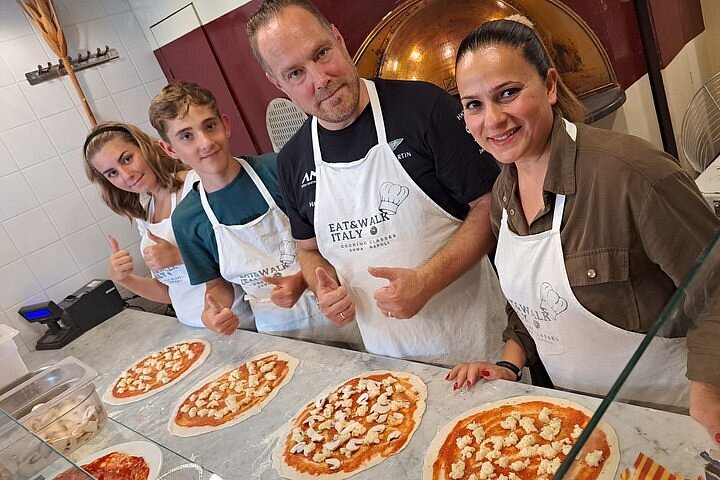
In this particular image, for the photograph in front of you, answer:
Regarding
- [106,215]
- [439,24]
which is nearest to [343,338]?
A: [439,24]

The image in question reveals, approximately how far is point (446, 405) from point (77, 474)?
2.66ft

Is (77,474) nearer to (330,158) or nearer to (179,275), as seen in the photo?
(330,158)

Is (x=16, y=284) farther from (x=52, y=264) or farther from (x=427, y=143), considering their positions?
(x=427, y=143)

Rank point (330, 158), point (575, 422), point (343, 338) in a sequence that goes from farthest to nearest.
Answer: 1. point (343, 338)
2. point (330, 158)
3. point (575, 422)

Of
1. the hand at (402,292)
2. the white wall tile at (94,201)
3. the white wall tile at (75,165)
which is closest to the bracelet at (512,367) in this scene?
the hand at (402,292)

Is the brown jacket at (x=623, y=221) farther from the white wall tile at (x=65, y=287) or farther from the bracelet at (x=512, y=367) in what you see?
the white wall tile at (x=65, y=287)

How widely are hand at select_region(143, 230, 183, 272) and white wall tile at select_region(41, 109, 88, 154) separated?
1.62 metres

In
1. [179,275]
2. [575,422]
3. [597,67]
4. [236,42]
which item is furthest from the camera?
[236,42]

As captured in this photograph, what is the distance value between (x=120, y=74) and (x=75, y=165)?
2.33 ft

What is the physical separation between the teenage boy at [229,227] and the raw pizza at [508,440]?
82cm

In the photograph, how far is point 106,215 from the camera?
3.56m

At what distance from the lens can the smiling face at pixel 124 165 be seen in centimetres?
219

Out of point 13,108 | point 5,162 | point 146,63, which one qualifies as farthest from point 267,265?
point 146,63

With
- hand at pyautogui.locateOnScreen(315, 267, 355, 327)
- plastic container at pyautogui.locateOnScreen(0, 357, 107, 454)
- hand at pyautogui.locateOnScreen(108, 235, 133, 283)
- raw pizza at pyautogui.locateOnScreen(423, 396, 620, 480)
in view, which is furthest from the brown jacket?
hand at pyautogui.locateOnScreen(108, 235, 133, 283)
